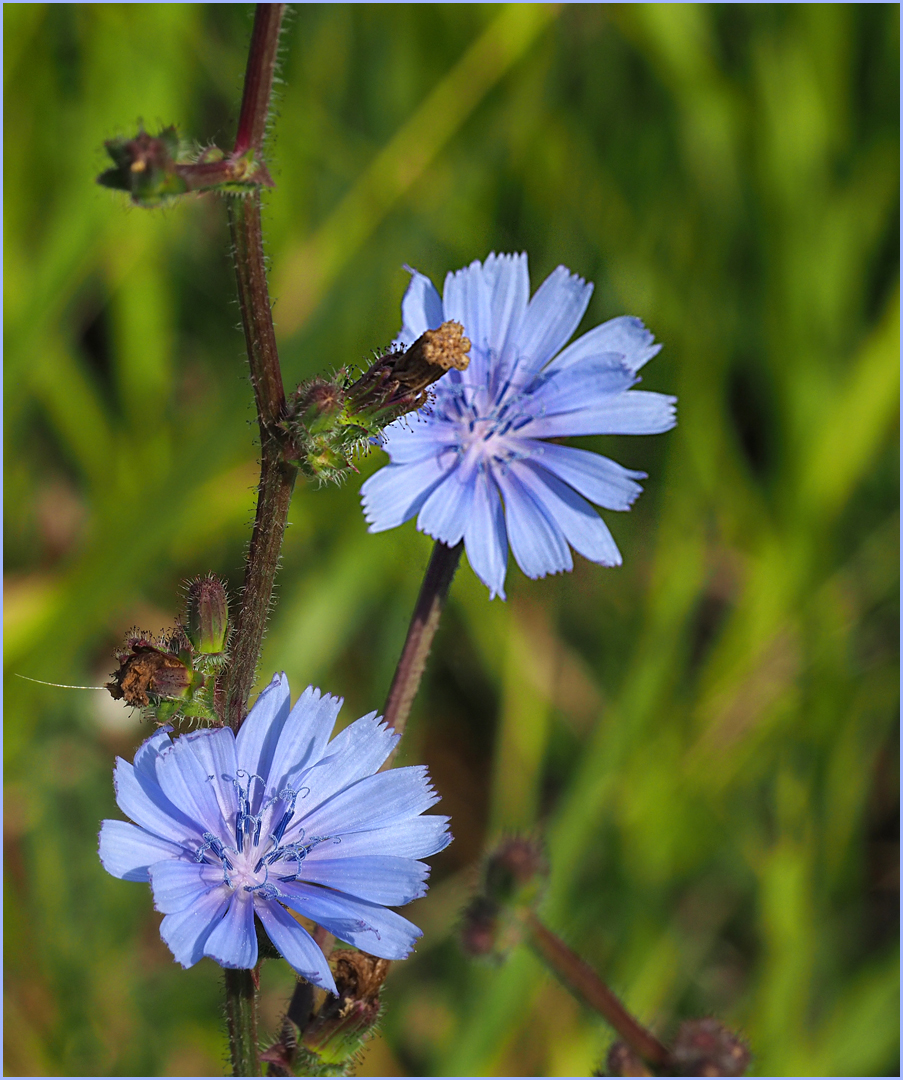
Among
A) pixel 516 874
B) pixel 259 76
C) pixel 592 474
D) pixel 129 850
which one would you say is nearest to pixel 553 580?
pixel 516 874

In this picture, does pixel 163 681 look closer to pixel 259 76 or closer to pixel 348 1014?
pixel 348 1014

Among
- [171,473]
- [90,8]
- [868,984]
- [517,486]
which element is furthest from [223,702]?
[90,8]

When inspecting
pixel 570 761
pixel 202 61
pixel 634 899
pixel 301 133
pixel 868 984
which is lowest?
pixel 868 984

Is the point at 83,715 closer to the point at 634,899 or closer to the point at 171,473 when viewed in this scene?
the point at 171,473

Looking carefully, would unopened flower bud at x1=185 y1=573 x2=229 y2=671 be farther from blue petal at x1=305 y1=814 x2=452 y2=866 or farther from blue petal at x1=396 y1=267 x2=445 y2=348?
blue petal at x1=396 y1=267 x2=445 y2=348

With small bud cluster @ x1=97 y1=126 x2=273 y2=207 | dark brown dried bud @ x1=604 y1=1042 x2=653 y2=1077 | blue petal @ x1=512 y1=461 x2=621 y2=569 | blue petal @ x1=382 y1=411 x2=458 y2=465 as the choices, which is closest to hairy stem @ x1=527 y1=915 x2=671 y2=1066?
dark brown dried bud @ x1=604 y1=1042 x2=653 y2=1077
